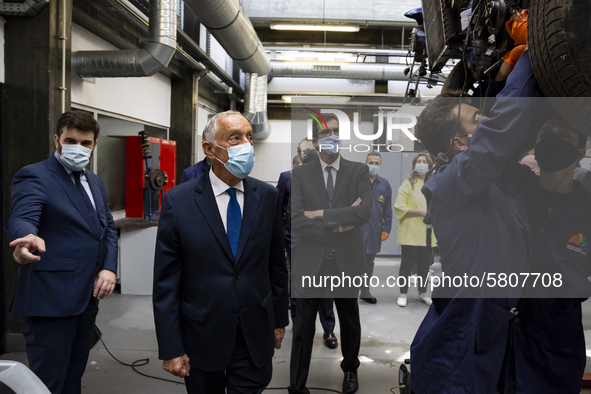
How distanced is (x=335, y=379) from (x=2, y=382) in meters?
2.23

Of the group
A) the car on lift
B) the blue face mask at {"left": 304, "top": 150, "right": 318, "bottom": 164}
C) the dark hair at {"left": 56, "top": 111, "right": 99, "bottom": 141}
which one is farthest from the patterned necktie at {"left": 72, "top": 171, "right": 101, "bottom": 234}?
the car on lift

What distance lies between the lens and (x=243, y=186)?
1.65 meters

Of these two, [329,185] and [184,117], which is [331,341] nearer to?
[329,185]

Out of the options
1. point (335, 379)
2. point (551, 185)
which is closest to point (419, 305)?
point (335, 379)

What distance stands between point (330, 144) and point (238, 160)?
0.40 m

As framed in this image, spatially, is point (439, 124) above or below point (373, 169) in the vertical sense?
above

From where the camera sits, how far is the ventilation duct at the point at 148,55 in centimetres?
375

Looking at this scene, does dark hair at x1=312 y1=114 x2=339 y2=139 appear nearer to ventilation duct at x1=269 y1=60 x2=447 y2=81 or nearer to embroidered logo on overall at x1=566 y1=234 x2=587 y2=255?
embroidered logo on overall at x1=566 y1=234 x2=587 y2=255

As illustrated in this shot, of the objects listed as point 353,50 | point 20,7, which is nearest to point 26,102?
point 20,7

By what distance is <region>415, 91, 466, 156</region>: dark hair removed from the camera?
1.51 m

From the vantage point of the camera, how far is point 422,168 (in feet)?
5.22

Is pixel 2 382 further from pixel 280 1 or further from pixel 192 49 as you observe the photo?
pixel 280 1

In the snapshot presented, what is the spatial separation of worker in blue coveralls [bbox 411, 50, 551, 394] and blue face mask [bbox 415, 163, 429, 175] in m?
0.07

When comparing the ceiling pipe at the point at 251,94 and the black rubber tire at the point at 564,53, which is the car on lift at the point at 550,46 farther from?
the ceiling pipe at the point at 251,94
